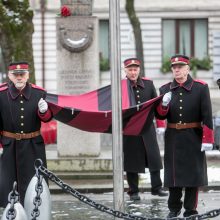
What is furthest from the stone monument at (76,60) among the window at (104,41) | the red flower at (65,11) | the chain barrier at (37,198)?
the window at (104,41)

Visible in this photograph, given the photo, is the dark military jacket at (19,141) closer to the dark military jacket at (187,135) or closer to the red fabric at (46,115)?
the red fabric at (46,115)

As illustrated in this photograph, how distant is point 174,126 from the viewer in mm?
10117

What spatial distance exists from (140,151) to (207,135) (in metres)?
2.55

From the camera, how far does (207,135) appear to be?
980cm

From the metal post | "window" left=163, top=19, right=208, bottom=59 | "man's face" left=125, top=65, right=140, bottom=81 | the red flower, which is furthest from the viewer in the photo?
"window" left=163, top=19, right=208, bottom=59

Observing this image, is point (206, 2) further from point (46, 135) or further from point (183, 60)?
point (183, 60)

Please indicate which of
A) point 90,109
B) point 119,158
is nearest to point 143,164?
point 90,109

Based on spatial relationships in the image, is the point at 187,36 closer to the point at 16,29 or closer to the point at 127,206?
the point at 16,29

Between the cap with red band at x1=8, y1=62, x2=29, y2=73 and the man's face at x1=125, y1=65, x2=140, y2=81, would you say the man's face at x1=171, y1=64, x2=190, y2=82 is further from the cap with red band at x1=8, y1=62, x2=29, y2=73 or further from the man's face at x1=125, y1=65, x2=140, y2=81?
the man's face at x1=125, y1=65, x2=140, y2=81

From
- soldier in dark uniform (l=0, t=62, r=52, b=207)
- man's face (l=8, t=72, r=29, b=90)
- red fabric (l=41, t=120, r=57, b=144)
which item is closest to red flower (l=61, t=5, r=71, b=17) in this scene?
soldier in dark uniform (l=0, t=62, r=52, b=207)

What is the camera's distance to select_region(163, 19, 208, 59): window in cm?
4062

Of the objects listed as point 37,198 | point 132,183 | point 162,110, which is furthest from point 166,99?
point 37,198

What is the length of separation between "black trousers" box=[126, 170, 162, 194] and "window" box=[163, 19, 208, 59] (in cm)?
2860

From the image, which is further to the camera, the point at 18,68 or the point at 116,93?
the point at 18,68
